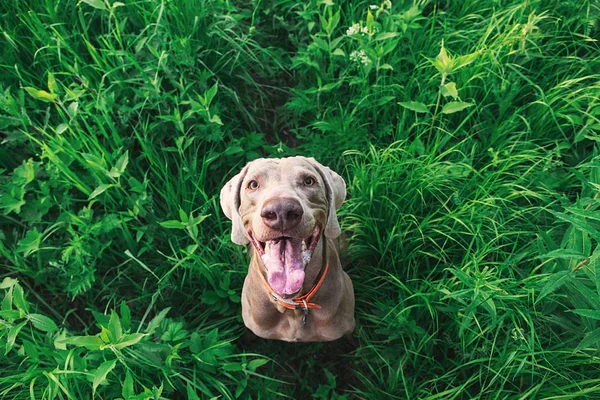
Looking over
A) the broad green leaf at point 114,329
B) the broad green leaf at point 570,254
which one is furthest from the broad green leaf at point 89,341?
the broad green leaf at point 570,254

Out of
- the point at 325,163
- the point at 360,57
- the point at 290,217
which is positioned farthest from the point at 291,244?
the point at 360,57

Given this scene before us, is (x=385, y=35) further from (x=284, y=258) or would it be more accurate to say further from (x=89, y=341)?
(x=89, y=341)

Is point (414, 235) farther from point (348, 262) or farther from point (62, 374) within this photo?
point (62, 374)

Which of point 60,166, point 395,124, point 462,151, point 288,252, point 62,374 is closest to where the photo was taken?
point 288,252

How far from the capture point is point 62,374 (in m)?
2.27

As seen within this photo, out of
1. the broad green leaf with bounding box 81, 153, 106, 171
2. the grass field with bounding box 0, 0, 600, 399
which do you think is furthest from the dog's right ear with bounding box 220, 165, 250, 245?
the broad green leaf with bounding box 81, 153, 106, 171

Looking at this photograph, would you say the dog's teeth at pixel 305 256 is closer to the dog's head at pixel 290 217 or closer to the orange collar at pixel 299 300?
the dog's head at pixel 290 217

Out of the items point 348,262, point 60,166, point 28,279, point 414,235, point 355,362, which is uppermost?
point 60,166

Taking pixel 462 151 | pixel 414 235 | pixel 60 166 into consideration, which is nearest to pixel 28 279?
pixel 60 166

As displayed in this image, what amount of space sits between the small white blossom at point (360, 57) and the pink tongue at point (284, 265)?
4.58 feet

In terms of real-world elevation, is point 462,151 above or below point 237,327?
above

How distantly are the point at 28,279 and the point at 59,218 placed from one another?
0.57 meters

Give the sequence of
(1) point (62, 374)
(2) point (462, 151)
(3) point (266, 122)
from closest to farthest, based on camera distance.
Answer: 1. (1) point (62, 374)
2. (2) point (462, 151)
3. (3) point (266, 122)

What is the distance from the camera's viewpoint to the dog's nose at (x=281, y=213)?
1846 mm
